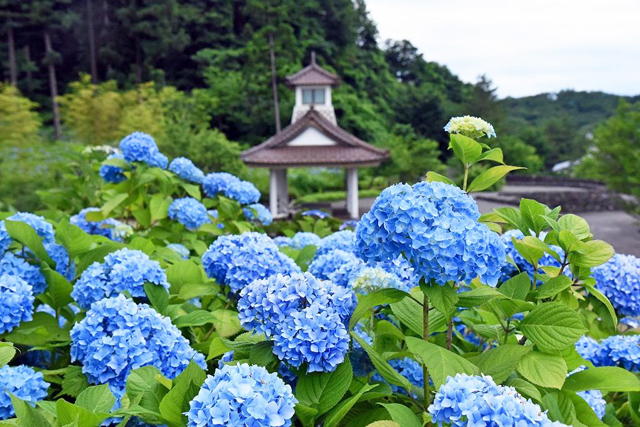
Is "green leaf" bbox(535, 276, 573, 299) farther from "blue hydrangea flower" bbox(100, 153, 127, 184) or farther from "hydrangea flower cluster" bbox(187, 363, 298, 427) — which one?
"blue hydrangea flower" bbox(100, 153, 127, 184)

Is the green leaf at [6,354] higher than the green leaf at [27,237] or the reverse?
the reverse

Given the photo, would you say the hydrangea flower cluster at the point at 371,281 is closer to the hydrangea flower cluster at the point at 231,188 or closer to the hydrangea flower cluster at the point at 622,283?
the hydrangea flower cluster at the point at 622,283

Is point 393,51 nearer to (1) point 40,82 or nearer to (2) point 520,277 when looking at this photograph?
(1) point 40,82

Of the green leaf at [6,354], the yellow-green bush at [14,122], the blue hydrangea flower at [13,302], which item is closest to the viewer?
the green leaf at [6,354]

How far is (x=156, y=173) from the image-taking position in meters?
2.13

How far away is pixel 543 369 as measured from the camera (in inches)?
31.8

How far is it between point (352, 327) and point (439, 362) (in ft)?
0.50

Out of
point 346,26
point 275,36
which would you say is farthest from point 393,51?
point 275,36

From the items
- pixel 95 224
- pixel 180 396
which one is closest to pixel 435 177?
pixel 180 396

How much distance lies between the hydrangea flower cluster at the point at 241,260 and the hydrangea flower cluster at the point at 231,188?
3.19ft

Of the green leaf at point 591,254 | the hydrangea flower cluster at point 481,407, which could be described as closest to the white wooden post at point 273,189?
the green leaf at point 591,254

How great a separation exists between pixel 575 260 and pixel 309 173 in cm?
1745

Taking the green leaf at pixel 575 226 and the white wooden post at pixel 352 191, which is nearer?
the green leaf at pixel 575 226

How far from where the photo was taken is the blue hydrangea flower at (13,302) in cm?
113
